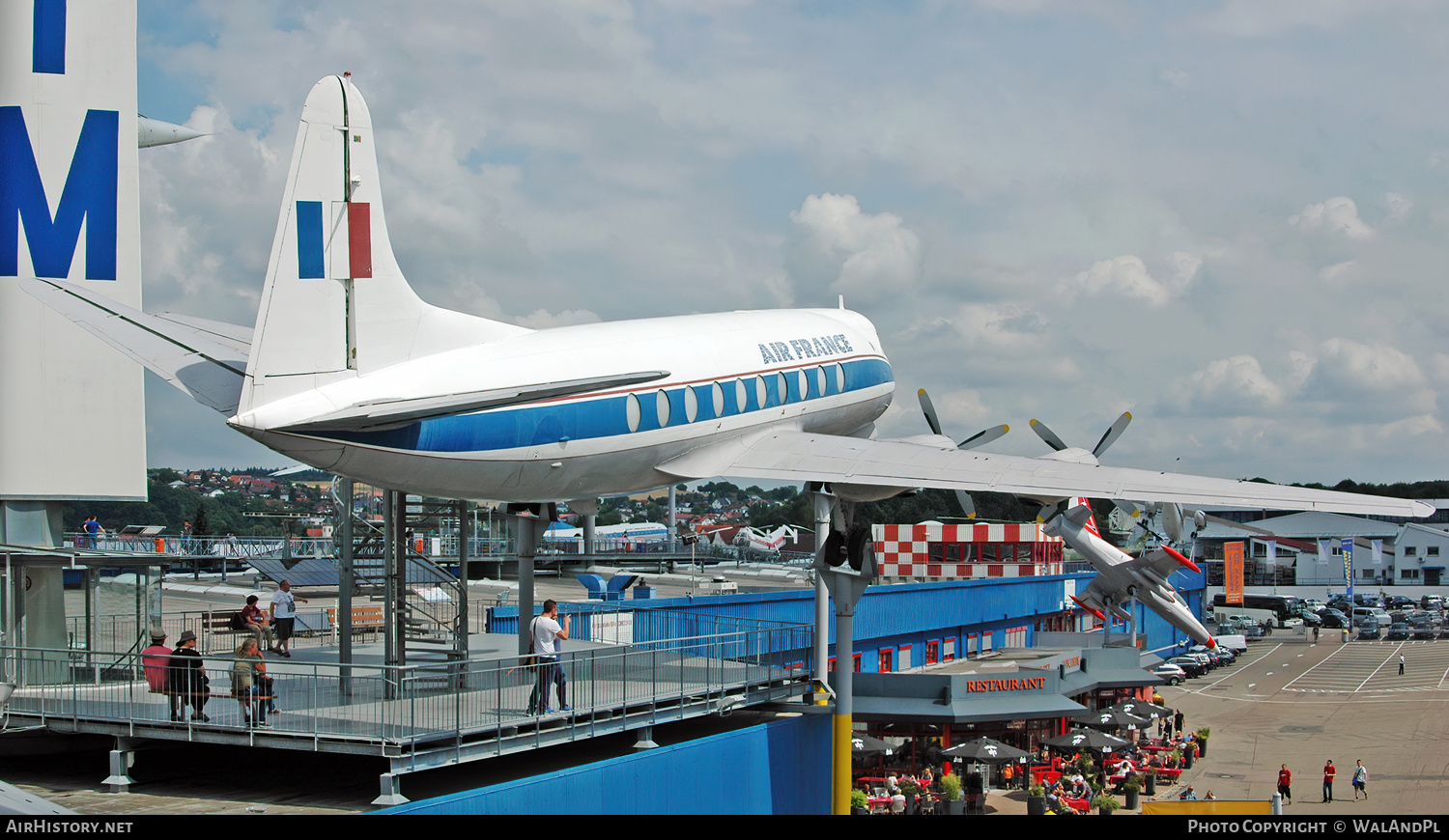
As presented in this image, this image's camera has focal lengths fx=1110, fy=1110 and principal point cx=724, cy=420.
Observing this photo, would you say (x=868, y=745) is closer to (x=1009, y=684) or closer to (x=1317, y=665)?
(x=1009, y=684)

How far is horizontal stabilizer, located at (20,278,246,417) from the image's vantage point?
62.7 ft

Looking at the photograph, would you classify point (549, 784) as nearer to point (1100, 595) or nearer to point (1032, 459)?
point (1032, 459)

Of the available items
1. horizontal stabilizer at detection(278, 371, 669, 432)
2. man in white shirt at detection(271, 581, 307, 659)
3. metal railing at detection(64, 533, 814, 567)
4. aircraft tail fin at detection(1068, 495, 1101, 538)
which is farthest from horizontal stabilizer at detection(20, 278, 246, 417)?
metal railing at detection(64, 533, 814, 567)

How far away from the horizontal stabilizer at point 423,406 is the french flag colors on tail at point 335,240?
2.50 metres

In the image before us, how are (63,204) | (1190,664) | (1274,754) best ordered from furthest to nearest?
(1190,664) → (1274,754) → (63,204)

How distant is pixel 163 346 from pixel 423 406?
6.68 metres

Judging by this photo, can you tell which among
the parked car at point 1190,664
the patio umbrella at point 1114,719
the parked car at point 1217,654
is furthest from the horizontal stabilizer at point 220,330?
the parked car at point 1217,654

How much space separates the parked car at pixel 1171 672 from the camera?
214 ft

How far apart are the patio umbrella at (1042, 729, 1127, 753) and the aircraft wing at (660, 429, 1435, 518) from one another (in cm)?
2165

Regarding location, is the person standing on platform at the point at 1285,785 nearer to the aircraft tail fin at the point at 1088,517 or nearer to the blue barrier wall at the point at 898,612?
the blue barrier wall at the point at 898,612

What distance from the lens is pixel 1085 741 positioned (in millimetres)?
39719

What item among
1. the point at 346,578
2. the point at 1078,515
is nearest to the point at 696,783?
the point at 346,578

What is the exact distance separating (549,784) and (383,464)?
553 centimetres

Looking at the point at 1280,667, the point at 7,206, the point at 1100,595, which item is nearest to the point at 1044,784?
the point at 1100,595
